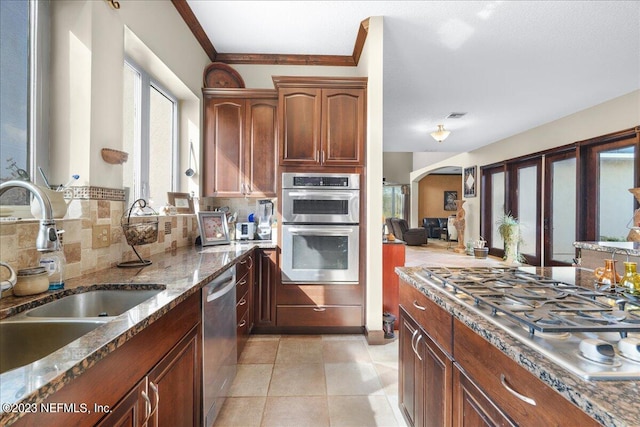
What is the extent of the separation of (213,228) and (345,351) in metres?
1.65

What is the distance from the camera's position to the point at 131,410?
84 centimetres

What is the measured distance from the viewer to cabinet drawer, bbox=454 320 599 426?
58 centimetres

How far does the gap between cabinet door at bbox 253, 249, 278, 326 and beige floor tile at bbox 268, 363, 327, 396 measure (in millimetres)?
565

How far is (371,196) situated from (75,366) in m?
2.29

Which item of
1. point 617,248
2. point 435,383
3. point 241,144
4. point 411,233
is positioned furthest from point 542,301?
point 411,233

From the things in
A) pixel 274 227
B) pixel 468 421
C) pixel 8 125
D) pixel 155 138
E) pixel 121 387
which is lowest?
pixel 468 421

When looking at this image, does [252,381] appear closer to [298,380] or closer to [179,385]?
[298,380]

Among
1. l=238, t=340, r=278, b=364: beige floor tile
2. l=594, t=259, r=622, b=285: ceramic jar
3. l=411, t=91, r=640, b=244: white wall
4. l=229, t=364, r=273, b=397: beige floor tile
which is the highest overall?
l=411, t=91, r=640, b=244: white wall

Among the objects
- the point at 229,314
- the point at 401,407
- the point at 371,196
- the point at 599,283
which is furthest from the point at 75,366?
the point at 371,196

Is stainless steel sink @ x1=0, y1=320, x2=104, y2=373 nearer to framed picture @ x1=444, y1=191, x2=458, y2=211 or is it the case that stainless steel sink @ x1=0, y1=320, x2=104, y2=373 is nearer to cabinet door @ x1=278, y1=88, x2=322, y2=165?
cabinet door @ x1=278, y1=88, x2=322, y2=165

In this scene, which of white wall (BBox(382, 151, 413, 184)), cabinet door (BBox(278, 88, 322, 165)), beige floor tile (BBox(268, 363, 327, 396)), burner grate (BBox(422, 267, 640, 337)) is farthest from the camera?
white wall (BBox(382, 151, 413, 184))

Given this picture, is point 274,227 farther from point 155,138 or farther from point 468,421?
point 468,421

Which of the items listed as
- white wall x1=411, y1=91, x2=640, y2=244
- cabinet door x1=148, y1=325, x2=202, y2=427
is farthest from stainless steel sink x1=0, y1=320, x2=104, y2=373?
white wall x1=411, y1=91, x2=640, y2=244

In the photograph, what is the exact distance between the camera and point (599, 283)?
1282mm
